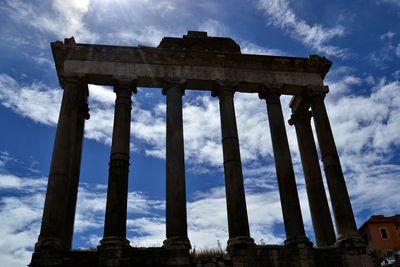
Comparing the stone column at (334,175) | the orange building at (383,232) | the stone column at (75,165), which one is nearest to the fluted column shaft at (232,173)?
the stone column at (334,175)

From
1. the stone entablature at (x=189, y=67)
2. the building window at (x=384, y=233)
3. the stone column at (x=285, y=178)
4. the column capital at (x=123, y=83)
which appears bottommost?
the stone column at (x=285, y=178)

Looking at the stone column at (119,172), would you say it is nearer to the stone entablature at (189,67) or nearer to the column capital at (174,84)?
the stone entablature at (189,67)

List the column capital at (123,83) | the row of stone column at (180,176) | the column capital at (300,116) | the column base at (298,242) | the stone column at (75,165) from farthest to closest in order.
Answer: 1. the column capital at (300,116)
2. the column capital at (123,83)
3. the stone column at (75,165)
4. the column base at (298,242)
5. the row of stone column at (180,176)

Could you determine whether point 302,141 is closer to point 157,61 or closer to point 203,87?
point 203,87

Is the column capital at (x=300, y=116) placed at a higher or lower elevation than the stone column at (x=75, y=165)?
higher

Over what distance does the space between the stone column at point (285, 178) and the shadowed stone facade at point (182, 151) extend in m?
0.04

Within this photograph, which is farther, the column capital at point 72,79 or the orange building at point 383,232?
the orange building at point 383,232

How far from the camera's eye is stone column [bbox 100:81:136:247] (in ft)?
48.1

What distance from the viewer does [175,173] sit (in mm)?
16094

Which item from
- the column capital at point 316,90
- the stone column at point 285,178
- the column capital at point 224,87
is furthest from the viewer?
the column capital at point 316,90

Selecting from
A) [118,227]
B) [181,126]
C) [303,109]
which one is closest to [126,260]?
[118,227]

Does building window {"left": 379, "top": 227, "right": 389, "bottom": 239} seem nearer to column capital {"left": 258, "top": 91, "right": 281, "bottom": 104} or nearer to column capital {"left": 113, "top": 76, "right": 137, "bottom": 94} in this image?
column capital {"left": 258, "top": 91, "right": 281, "bottom": 104}

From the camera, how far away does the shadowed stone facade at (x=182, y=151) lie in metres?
14.6

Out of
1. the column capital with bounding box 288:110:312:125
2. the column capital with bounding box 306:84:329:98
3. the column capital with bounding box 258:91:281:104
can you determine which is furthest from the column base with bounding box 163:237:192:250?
the column capital with bounding box 306:84:329:98
